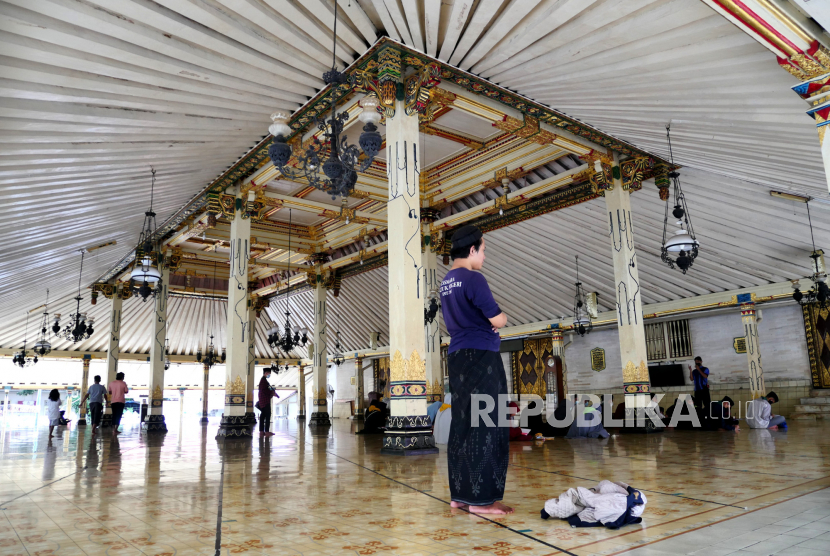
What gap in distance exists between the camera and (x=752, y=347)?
12.0m

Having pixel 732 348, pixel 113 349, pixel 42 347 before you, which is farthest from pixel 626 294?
pixel 42 347

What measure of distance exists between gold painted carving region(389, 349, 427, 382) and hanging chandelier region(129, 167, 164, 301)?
471 centimetres

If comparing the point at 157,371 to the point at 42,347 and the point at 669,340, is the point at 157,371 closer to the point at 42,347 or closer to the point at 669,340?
the point at 42,347

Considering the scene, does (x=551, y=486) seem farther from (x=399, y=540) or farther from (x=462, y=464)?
(x=399, y=540)

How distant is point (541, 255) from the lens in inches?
489

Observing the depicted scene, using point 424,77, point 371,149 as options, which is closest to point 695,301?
point 424,77

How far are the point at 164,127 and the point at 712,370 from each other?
43.5 feet

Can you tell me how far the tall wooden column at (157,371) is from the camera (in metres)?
11.5

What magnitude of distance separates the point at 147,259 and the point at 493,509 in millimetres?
8215

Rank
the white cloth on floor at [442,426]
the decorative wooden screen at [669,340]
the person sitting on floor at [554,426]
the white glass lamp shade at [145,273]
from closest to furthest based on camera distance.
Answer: the white cloth on floor at [442,426] → the person sitting on floor at [554,426] → the white glass lamp shade at [145,273] → the decorative wooden screen at [669,340]

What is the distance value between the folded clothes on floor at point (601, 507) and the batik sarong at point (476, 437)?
0.27 meters

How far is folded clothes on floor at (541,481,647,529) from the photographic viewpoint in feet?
7.14

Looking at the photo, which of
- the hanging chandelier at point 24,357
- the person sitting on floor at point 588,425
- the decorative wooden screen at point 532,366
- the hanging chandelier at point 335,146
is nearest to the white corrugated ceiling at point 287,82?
the hanging chandelier at point 335,146

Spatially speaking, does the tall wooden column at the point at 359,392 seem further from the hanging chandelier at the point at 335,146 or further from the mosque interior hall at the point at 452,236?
the hanging chandelier at the point at 335,146
